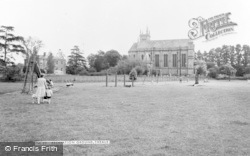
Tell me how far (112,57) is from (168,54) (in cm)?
2405

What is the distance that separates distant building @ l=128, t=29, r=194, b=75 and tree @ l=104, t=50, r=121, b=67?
632 cm

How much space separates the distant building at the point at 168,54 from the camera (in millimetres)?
91938

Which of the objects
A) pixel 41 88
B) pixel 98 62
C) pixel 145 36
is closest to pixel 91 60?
pixel 98 62

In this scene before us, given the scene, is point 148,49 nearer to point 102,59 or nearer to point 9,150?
point 102,59

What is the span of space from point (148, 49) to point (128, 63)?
31751 millimetres

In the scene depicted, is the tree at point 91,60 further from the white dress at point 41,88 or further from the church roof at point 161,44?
the white dress at point 41,88

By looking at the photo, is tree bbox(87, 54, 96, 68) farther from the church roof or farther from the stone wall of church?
the church roof

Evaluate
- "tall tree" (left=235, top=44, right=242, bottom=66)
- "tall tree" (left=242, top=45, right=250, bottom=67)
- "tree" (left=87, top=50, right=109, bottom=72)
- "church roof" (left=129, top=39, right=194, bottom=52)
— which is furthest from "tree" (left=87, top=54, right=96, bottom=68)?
"tall tree" (left=242, top=45, right=250, bottom=67)

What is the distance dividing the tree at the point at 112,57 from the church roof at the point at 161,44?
11.2 m

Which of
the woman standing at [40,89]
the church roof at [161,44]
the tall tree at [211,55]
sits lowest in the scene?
the woman standing at [40,89]

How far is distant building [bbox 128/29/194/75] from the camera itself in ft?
302

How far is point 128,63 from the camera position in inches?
2763

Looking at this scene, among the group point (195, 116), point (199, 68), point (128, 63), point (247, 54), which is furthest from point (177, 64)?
point (195, 116)

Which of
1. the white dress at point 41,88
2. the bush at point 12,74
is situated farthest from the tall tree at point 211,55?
the white dress at point 41,88
